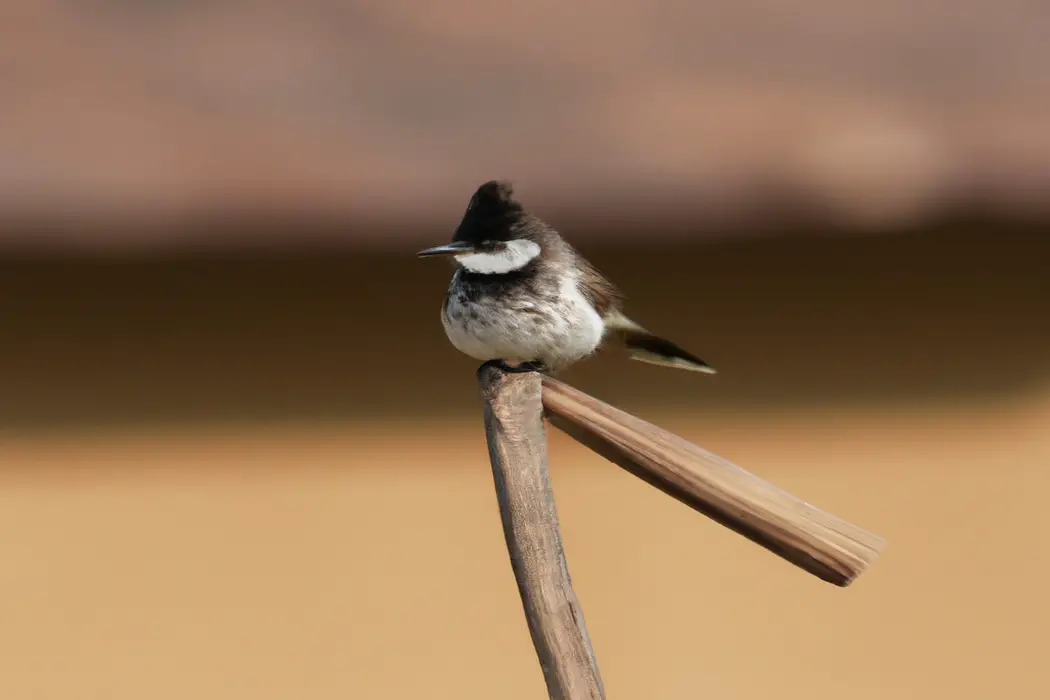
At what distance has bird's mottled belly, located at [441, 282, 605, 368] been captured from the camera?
1.99 metres

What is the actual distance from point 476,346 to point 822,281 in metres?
1.48

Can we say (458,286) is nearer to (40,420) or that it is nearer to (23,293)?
(23,293)

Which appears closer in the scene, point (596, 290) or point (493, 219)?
point (493, 219)

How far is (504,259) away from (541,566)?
92 centimetres

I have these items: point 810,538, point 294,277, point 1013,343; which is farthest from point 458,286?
point 1013,343

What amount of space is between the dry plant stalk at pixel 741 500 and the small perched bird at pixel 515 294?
681mm

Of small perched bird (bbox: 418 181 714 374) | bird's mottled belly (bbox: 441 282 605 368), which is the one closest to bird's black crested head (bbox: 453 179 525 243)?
small perched bird (bbox: 418 181 714 374)

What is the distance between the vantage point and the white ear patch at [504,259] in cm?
209

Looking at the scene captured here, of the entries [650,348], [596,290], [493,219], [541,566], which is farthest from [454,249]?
[541,566]

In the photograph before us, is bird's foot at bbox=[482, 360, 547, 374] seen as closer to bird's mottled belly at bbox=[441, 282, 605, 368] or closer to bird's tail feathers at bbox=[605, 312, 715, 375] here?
bird's mottled belly at bbox=[441, 282, 605, 368]

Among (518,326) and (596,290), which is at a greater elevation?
(596,290)

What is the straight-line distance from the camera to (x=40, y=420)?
320cm

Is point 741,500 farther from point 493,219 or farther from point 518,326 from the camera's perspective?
point 493,219

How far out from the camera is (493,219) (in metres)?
2.08
